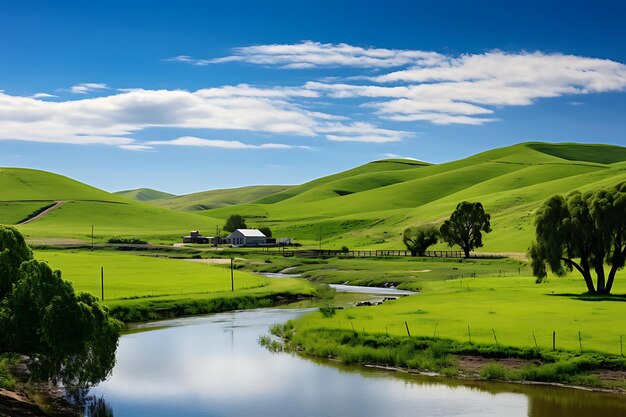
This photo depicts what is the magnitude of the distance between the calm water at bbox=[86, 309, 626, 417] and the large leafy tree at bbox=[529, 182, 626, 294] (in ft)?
103

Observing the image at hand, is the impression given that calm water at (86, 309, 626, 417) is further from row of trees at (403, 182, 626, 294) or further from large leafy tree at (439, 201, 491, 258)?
large leafy tree at (439, 201, 491, 258)

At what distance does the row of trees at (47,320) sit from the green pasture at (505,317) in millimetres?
24162

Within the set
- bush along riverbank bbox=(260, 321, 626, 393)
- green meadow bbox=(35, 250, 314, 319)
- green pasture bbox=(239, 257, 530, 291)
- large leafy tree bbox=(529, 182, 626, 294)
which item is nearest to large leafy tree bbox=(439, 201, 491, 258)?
green pasture bbox=(239, 257, 530, 291)

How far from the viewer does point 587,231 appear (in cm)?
7206

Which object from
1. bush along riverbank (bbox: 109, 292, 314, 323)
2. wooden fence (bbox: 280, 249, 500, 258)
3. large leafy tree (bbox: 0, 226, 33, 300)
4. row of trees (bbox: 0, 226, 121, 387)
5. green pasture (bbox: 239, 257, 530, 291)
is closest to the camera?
row of trees (bbox: 0, 226, 121, 387)

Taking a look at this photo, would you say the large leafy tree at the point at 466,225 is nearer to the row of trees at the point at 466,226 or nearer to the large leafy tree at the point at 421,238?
the row of trees at the point at 466,226

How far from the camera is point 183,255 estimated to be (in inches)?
6619

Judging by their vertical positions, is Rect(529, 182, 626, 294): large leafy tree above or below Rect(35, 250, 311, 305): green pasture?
above

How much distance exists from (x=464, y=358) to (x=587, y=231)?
29378mm

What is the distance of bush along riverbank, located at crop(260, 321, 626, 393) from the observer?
4412 centimetres

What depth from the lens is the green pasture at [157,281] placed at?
279ft

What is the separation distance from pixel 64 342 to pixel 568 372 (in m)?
28.8

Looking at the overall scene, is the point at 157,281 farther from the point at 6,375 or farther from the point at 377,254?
the point at 377,254

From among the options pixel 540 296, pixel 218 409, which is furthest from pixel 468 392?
pixel 540 296
